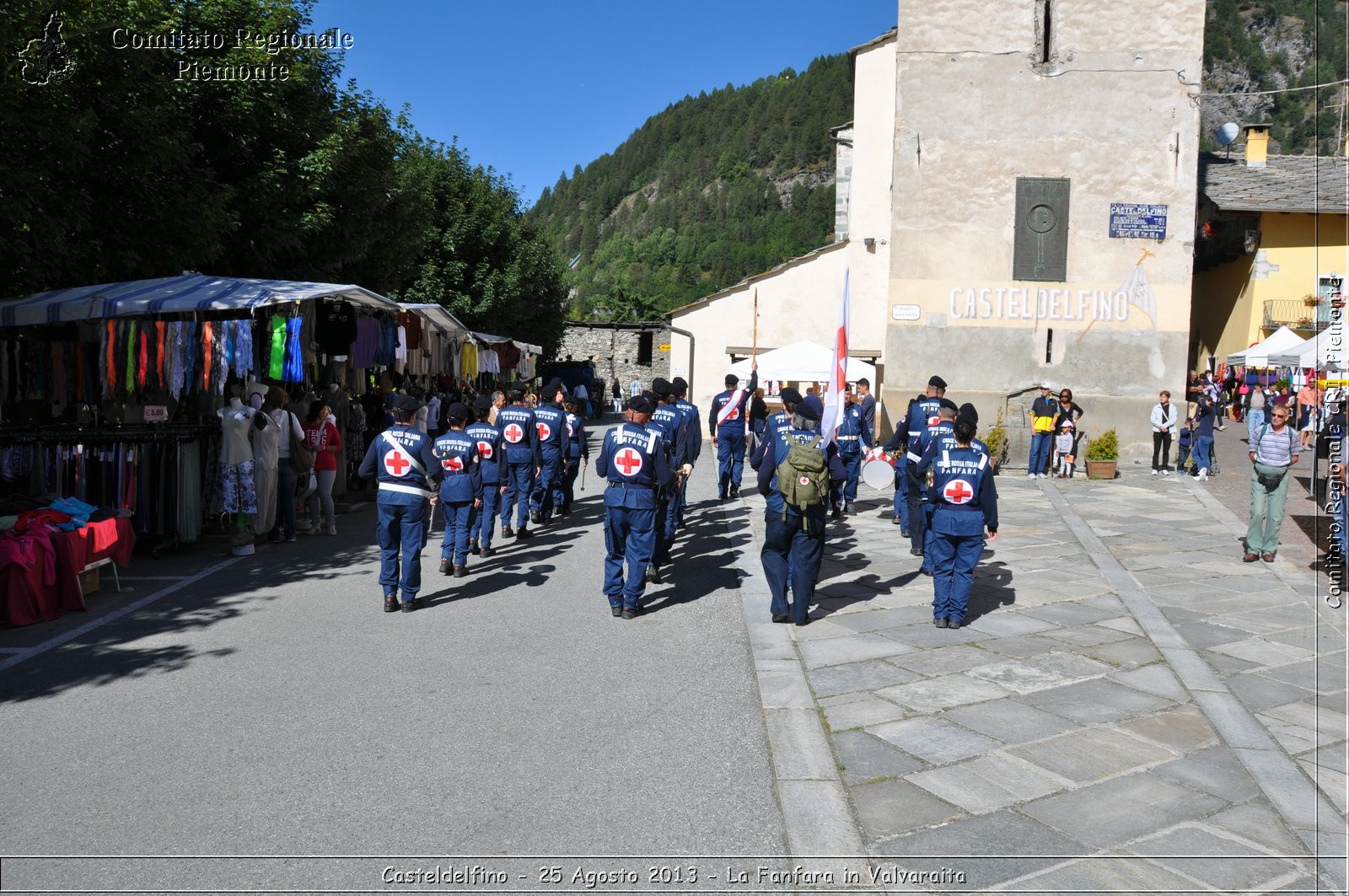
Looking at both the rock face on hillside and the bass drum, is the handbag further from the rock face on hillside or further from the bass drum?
the rock face on hillside

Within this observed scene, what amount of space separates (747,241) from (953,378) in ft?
338

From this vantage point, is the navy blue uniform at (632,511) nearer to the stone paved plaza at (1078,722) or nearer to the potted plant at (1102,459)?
the stone paved plaza at (1078,722)

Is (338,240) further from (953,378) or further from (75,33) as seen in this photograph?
(953,378)

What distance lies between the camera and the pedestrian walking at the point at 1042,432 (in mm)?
18625

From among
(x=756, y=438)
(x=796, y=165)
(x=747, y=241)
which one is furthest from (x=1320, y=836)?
(x=796, y=165)

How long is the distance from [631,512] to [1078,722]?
371 centimetres

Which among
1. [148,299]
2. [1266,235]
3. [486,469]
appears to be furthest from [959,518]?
[1266,235]

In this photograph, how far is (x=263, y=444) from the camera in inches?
430

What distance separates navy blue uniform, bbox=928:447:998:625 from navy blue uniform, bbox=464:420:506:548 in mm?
4847

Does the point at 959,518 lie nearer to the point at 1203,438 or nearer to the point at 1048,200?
the point at 1203,438

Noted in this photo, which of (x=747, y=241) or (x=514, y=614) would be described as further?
(x=747, y=241)

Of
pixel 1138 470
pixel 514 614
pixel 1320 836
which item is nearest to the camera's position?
pixel 1320 836

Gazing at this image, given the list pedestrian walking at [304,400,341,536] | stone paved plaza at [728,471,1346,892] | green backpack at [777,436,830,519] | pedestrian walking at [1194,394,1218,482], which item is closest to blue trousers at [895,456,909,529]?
stone paved plaza at [728,471,1346,892]

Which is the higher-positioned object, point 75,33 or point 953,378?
point 75,33
